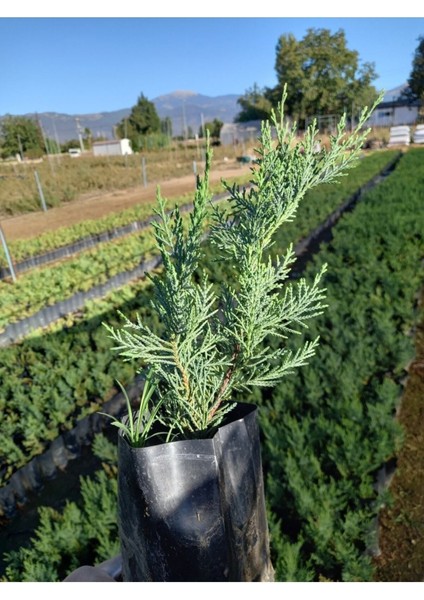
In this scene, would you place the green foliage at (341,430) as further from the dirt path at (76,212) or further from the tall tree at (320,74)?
the tall tree at (320,74)

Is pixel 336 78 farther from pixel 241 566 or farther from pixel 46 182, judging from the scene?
pixel 241 566

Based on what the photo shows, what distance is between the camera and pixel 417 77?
172 ft

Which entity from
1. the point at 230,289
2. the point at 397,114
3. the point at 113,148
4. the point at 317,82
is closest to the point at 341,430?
the point at 230,289

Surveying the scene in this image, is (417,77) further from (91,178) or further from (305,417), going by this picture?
(305,417)

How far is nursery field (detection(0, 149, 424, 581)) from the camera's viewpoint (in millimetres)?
2584

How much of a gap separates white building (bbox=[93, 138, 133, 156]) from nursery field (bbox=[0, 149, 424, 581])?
5332 centimetres

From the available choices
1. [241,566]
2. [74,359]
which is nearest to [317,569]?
[241,566]

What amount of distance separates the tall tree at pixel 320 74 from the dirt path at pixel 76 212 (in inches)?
786

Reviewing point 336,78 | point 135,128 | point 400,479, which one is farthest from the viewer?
point 135,128

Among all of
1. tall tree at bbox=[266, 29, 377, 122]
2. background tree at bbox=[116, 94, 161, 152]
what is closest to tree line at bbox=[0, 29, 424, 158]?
tall tree at bbox=[266, 29, 377, 122]

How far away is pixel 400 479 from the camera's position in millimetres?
3420

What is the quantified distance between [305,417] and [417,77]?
6165 cm

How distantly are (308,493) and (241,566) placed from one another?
1814mm

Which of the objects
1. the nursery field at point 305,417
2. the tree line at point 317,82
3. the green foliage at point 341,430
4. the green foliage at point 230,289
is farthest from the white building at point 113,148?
the green foliage at point 230,289
